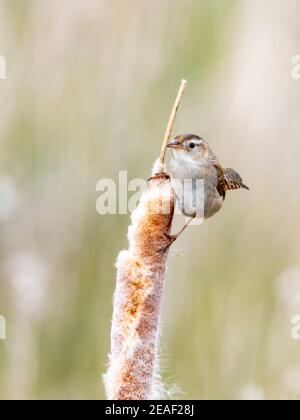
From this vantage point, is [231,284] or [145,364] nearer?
[145,364]

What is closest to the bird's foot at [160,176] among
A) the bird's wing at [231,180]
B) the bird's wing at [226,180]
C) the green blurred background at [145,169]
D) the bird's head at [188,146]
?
the bird's head at [188,146]

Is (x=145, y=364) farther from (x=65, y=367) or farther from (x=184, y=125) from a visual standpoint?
(x=184, y=125)

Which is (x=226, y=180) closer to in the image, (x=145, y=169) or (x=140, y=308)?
(x=145, y=169)

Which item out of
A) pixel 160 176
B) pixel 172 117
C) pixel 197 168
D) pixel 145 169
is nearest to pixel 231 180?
pixel 197 168

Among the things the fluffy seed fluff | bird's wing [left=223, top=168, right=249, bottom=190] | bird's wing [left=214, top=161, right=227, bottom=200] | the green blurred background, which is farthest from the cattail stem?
the green blurred background

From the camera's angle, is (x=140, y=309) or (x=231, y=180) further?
(x=231, y=180)

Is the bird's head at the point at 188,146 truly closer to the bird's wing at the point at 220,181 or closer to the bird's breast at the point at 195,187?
the bird's breast at the point at 195,187
